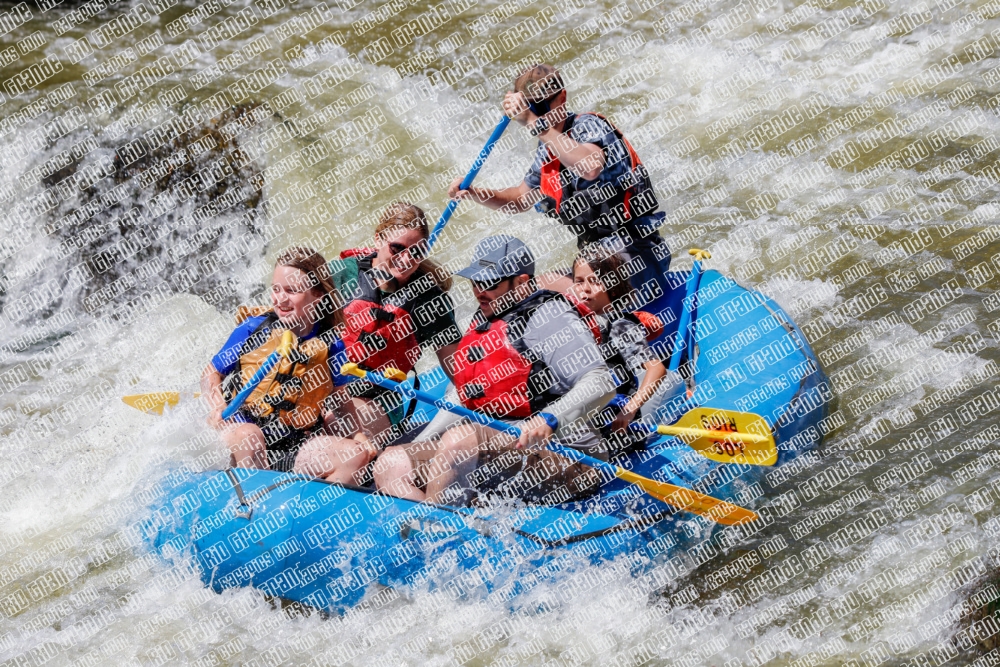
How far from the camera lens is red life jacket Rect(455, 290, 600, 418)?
3664mm

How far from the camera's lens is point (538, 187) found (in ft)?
Answer: 15.6

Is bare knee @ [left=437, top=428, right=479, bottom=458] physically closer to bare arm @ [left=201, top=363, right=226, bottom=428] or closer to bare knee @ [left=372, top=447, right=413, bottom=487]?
bare knee @ [left=372, top=447, right=413, bottom=487]

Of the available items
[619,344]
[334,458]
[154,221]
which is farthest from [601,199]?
[154,221]

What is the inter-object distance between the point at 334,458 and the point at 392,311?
25.0 inches

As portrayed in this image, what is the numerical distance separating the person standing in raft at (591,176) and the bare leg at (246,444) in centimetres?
138

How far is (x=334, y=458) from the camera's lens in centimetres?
400

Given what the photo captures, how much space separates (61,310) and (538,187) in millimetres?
3688

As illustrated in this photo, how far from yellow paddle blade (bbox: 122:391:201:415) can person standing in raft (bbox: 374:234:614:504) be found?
122 cm

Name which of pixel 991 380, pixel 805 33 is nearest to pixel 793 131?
pixel 805 33

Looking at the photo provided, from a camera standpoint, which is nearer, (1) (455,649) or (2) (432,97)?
(1) (455,649)

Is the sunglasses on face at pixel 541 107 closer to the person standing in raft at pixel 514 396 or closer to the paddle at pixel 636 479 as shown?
the person standing in raft at pixel 514 396

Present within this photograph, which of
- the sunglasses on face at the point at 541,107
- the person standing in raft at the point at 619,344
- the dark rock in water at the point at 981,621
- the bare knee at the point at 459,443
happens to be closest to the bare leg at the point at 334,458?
the bare knee at the point at 459,443

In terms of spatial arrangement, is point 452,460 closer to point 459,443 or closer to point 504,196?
point 459,443

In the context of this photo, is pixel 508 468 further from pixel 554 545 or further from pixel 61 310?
pixel 61 310
